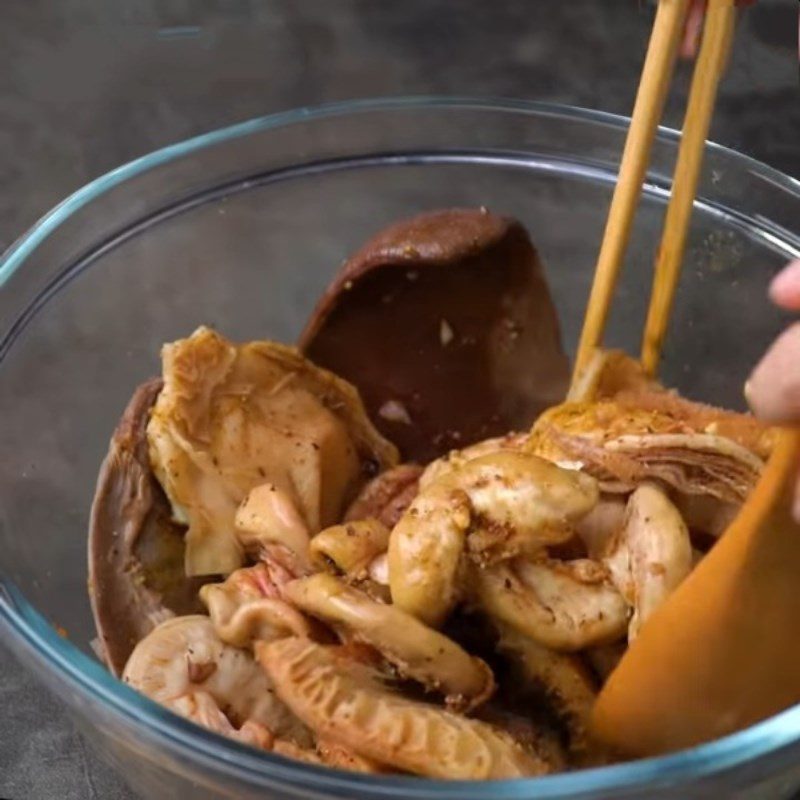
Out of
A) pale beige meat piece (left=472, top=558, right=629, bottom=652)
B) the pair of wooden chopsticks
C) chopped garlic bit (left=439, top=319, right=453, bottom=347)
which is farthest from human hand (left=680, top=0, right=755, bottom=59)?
pale beige meat piece (left=472, top=558, right=629, bottom=652)

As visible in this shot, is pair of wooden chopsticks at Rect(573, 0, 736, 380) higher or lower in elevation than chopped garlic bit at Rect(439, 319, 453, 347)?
higher

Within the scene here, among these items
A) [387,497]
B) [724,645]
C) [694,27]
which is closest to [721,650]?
[724,645]

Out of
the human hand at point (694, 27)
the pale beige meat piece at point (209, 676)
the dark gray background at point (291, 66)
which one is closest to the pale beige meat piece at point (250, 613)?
the pale beige meat piece at point (209, 676)

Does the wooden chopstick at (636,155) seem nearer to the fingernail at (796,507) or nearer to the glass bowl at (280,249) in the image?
the glass bowl at (280,249)

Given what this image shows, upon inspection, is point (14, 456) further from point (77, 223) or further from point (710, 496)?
point (710, 496)

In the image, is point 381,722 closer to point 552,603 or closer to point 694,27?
point 552,603

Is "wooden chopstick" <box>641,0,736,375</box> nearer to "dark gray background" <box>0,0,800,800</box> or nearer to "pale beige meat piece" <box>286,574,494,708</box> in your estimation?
"pale beige meat piece" <box>286,574,494,708</box>
